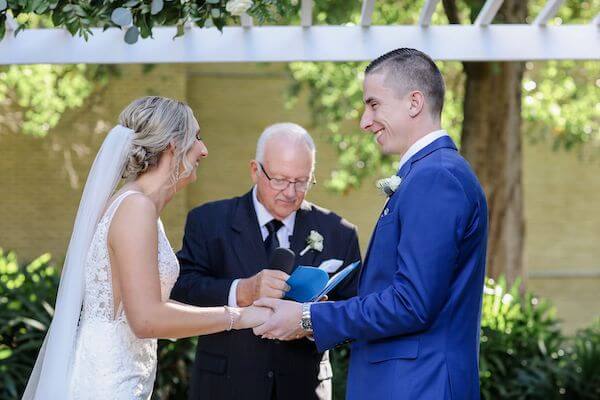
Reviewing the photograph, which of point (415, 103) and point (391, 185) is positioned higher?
point (415, 103)

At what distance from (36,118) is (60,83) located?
24.1 inches

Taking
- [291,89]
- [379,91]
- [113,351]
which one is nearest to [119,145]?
[113,351]

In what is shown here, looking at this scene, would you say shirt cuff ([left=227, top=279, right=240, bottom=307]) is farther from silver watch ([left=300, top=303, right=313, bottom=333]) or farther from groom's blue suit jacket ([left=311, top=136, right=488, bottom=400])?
groom's blue suit jacket ([left=311, top=136, right=488, bottom=400])

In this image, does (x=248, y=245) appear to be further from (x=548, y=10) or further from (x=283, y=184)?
(x=548, y=10)

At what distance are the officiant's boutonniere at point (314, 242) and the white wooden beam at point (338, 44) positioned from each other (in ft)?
4.32

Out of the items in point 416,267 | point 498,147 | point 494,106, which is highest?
point 494,106

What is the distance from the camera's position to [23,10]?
4.55 m

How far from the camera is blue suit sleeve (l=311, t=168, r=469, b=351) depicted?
3385 millimetres

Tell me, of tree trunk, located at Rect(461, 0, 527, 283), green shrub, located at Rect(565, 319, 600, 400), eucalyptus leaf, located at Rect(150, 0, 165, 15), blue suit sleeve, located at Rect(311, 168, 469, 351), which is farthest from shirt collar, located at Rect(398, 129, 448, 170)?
tree trunk, located at Rect(461, 0, 527, 283)

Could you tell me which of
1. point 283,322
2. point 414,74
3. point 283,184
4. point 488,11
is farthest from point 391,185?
point 488,11

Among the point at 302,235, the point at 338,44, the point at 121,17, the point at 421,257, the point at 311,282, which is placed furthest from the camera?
the point at 338,44

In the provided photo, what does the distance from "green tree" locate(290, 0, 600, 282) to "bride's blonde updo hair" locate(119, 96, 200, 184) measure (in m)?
5.13

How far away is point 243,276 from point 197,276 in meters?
0.23

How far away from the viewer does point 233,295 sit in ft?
15.2
